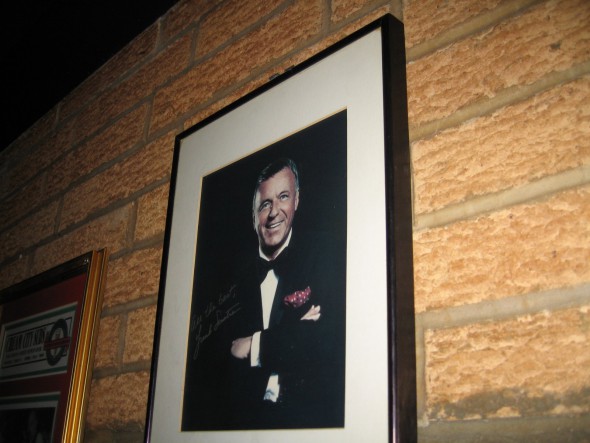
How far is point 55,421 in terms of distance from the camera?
4.02 feet

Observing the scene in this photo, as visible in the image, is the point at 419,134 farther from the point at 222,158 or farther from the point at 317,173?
A: the point at 222,158

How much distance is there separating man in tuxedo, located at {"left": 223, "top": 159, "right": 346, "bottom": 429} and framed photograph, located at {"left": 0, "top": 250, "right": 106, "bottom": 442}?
0.52 m

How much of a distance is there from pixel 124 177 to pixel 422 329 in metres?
0.99

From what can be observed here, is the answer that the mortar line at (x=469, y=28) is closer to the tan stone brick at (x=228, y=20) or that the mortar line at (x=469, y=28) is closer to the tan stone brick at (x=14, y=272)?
the tan stone brick at (x=228, y=20)

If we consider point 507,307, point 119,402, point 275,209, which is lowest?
point 119,402

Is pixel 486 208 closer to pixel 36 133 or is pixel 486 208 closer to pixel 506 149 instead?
pixel 506 149

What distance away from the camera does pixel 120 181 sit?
4.61ft

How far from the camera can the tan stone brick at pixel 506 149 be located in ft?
2.01

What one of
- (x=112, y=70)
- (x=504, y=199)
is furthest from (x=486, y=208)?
(x=112, y=70)

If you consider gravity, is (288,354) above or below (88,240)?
below

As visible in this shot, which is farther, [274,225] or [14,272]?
[14,272]

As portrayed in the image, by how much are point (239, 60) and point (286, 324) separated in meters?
0.65
